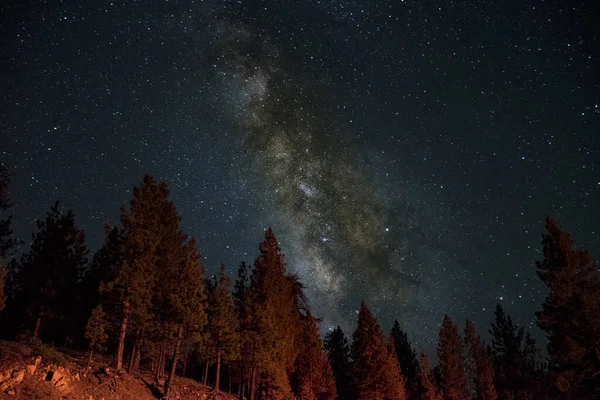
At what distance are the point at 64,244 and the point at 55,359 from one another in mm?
15250

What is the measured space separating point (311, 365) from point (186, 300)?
20.8 metres

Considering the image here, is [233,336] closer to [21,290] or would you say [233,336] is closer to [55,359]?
[55,359]

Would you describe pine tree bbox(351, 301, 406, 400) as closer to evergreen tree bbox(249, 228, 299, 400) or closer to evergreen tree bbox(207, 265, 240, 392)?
evergreen tree bbox(249, 228, 299, 400)

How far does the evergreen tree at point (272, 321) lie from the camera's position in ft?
109

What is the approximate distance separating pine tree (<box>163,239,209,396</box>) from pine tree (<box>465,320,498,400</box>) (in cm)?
4639

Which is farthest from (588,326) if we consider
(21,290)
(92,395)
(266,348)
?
(21,290)

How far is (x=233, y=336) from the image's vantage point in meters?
31.5

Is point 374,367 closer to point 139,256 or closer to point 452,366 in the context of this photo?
point 452,366

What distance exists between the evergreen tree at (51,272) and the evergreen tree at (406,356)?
4768 centimetres

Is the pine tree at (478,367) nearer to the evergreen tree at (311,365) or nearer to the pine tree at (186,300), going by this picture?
the evergreen tree at (311,365)

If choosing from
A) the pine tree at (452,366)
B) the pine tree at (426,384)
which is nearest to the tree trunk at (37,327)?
the pine tree at (426,384)

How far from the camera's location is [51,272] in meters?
30.8

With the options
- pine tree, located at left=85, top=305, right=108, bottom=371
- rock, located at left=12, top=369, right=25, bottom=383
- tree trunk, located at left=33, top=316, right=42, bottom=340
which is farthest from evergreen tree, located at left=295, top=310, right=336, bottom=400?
rock, located at left=12, top=369, right=25, bottom=383

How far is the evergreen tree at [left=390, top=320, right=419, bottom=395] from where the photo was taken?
209 feet
